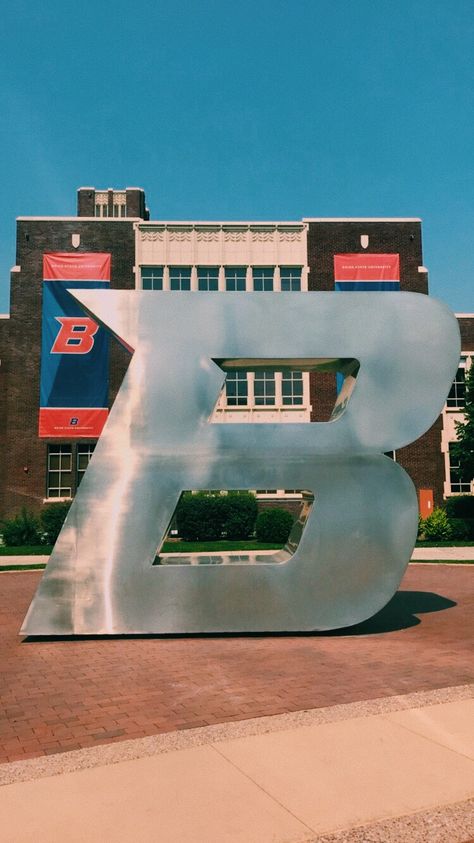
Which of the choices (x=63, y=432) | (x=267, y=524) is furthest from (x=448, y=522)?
(x=63, y=432)

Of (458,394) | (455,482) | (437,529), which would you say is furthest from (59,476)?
(458,394)

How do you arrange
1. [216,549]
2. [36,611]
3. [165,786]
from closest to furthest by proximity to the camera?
1. [165,786]
2. [36,611]
3. [216,549]

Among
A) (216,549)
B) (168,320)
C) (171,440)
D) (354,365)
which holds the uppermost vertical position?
(168,320)

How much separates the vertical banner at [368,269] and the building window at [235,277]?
169 inches

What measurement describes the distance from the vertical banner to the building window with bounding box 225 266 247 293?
169 inches

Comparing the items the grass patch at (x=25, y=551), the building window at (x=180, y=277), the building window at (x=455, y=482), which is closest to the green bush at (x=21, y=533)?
the grass patch at (x=25, y=551)

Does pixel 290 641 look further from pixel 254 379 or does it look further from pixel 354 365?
pixel 254 379

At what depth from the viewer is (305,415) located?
29.9 m

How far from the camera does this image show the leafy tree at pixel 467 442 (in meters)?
27.5

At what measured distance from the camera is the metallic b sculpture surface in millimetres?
8844

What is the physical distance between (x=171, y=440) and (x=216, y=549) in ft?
43.2

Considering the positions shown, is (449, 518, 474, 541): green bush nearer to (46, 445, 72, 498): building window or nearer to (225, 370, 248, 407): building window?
(225, 370, 248, 407): building window

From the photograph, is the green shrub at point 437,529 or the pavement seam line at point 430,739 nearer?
the pavement seam line at point 430,739

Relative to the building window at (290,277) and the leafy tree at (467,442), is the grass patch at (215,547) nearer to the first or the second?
the leafy tree at (467,442)
